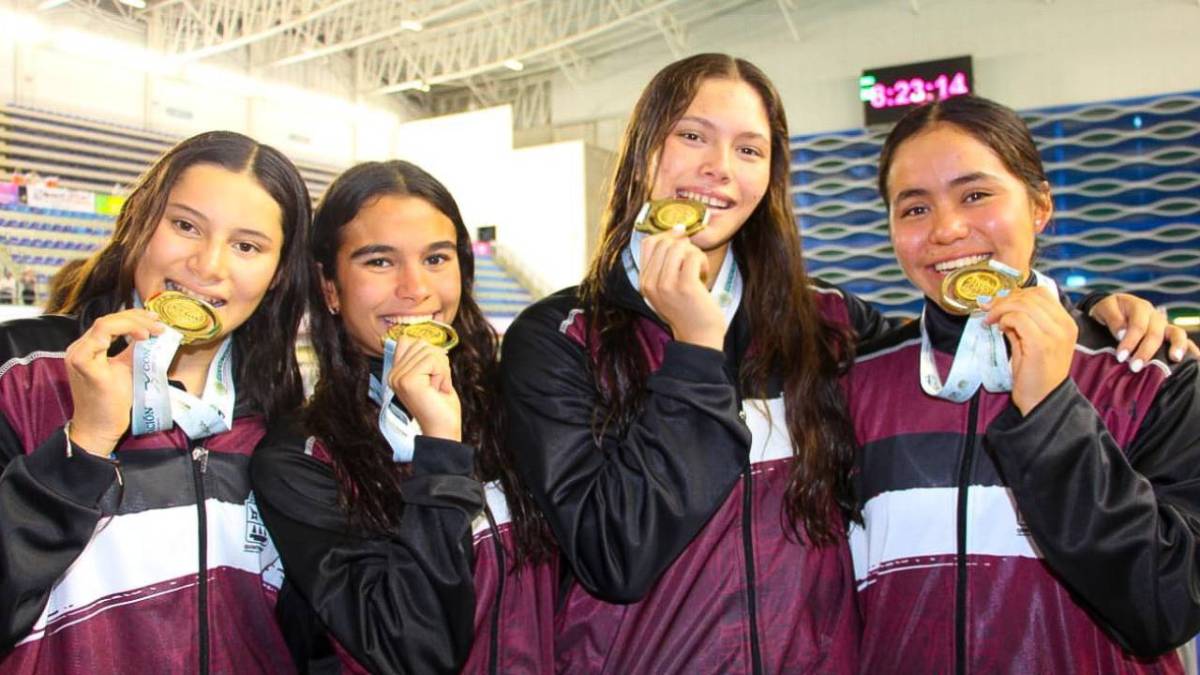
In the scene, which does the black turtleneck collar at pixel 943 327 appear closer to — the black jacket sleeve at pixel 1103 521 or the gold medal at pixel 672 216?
the black jacket sleeve at pixel 1103 521

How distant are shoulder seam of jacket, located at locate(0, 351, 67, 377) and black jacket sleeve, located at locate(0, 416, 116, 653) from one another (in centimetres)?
20

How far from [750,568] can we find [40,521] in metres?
1.16

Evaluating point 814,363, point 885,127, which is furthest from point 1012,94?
point 814,363

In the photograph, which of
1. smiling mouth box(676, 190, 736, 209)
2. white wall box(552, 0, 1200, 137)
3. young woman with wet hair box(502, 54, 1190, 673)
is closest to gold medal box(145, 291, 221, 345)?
young woman with wet hair box(502, 54, 1190, 673)

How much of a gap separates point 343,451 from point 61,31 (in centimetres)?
1643

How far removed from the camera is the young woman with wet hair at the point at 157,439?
61.3 inches

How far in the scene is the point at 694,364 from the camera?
5.41 feet

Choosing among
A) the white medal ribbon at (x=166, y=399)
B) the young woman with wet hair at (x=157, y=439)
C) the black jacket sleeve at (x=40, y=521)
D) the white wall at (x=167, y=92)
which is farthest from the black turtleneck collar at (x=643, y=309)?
the white wall at (x=167, y=92)

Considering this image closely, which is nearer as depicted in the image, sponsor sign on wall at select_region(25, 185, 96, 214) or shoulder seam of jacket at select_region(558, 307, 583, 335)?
shoulder seam of jacket at select_region(558, 307, 583, 335)

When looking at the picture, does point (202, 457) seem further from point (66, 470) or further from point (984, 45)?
point (984, 45)

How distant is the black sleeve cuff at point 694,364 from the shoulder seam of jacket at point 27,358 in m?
1.06

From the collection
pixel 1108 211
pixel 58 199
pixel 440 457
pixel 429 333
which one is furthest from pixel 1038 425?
pixel 1108 211

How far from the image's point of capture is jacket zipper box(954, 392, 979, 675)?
5.47ft

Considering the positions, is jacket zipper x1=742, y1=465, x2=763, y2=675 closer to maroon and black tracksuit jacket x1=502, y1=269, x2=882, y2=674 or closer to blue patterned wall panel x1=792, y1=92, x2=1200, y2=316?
maroon and black tracksuit jacket x1=502, y1=269, x2=882, y2=674
